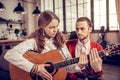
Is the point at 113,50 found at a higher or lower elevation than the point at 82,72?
higher

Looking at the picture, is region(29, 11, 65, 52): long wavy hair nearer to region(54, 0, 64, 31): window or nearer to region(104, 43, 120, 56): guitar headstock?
region(104, 43, 120, 56): guitar headstock

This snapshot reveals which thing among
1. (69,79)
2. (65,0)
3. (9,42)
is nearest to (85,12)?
(65,0)

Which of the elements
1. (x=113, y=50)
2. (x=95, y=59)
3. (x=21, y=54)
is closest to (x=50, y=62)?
(x=21, y=54)

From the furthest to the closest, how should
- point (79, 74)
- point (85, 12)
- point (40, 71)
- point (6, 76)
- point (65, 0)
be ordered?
1. point (65, 0)
2. point (85, 12)
3. point (6, 76)
4. point (79, 74)
5. point (40, 71)

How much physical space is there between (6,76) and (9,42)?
9.92 ft

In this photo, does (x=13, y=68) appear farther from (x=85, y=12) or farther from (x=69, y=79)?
(x=85, y=12)

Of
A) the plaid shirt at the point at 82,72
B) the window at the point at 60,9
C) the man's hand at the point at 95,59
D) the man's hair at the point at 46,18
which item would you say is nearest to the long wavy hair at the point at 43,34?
the man's hair at the point at 46,18

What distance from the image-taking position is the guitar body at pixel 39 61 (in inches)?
68.5

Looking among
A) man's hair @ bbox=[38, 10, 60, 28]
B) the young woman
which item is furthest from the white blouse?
man's hair @ bbox=[38, 10, 60, 28]

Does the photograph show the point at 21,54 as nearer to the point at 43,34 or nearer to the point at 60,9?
the point at 43,34

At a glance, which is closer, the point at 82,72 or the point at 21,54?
the point at 21,54

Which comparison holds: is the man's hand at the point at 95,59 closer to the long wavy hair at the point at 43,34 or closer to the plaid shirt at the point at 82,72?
the plaid shirt at the point at 82,72

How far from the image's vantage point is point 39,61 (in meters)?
1.74

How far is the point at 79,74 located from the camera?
6.24 feet
